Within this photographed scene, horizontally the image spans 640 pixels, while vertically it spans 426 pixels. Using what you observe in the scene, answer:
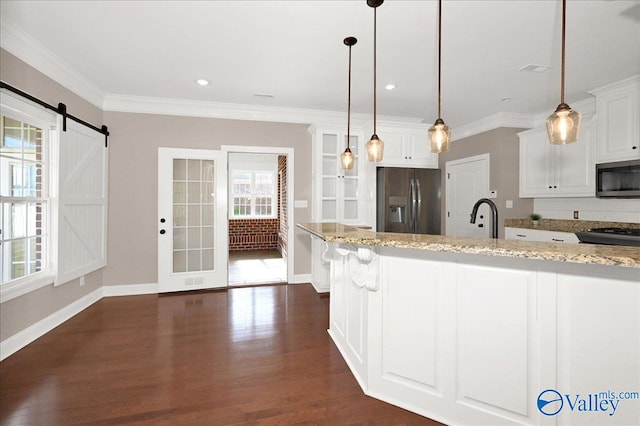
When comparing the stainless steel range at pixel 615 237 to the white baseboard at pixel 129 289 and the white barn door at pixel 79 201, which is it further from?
the white barn door at pixel 79 201

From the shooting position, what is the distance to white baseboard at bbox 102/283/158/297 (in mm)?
4004

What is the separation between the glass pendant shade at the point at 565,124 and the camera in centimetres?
149

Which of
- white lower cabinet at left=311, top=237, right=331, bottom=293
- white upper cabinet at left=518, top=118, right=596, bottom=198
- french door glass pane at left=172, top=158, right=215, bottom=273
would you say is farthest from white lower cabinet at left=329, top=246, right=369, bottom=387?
white upper cabinet at left=518, top=118, right=596, bottom=198

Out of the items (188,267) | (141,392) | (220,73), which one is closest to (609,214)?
(220,73)

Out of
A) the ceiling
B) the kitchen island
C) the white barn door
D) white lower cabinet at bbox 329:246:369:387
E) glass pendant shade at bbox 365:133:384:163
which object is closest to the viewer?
the kitchen island

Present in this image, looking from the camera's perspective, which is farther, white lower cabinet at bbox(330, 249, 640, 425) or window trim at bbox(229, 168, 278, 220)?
window trim at bbox(229, 168, 278, 220)

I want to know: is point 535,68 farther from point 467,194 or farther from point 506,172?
point 467,194

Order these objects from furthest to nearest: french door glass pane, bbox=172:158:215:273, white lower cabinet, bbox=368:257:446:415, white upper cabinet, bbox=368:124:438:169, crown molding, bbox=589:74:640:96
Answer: white upper cabinet, bbox=368:124:438:169 → french door glass pane, bbox=172:158:215:273 → crown molding, bbox=589:74:640:96 → white lower cabinet, bbox=368:257:446:415

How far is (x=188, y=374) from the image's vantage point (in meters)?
2.19

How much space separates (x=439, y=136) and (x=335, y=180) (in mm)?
2617

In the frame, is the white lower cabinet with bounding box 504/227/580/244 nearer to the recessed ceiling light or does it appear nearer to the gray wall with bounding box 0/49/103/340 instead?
the recessed ceiling light

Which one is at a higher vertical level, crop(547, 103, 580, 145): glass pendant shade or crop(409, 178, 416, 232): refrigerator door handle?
crop(547, 103, 580, 145): glass pendant shade

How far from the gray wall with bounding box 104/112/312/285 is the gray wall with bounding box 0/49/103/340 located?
45 cm

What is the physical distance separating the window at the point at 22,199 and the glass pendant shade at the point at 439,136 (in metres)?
3.33
